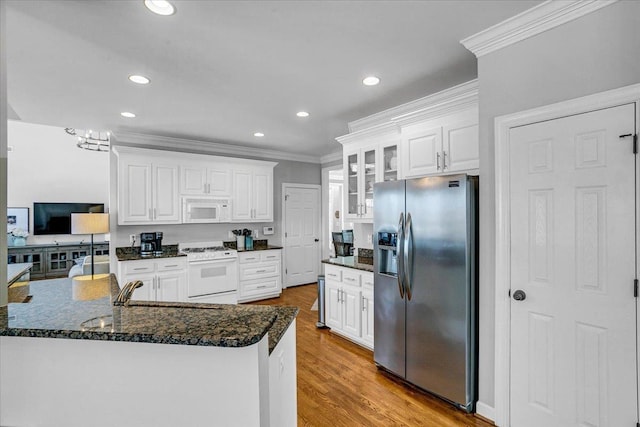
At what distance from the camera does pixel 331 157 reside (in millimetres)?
6586

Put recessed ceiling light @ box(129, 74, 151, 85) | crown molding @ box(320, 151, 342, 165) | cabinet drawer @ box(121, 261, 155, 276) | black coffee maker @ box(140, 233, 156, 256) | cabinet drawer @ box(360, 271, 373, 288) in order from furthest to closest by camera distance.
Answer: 1. crown molding @ box(320, 151, 342, 165)
2. black coffee maker @ box(140, 233, 156, 256)
3. cabinet drawer @ box(121, 261, 155, 276)
4. cabinet drawer @ box(360, 271, 373, 288)
5. recessed ceiling light @ box(129, 74, 151, 85)

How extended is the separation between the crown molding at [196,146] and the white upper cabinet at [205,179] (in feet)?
1.43

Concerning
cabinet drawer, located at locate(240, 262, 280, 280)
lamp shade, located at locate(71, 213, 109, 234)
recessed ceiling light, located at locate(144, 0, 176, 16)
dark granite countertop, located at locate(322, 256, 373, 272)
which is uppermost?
recessed ceiling light, located at locate(144, 0, 176, 16)

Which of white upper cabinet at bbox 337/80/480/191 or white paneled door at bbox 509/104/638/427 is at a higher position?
white upper cabinet at bbox 337/80/480/191

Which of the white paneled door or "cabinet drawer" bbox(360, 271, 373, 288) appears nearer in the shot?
the white paneled door

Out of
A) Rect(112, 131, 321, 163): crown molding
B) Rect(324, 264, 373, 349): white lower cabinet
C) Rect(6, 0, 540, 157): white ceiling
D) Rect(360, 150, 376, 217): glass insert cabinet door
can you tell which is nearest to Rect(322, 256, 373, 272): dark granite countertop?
Rect(324, 264, 373, 349): white lower cabinet

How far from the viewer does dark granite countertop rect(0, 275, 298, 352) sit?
951mm

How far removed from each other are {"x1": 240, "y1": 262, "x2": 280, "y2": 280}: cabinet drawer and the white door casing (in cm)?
405

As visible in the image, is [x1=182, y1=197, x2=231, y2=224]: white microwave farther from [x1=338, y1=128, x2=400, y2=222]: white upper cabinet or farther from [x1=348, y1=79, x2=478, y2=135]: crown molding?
[x1=348, y1=79, x2=478, y2=135]: crown molding

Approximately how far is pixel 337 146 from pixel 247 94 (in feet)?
9.17

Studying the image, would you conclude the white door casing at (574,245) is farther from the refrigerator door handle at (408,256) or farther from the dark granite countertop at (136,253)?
the dark granite countertop at (136,253)

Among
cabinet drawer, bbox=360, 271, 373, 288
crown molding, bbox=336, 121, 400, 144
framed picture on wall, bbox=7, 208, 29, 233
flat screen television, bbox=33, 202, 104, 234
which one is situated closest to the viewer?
cabinet drawer, bbox=360, 271, 373, 288

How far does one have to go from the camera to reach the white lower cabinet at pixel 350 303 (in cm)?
328

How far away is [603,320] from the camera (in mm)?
1646
